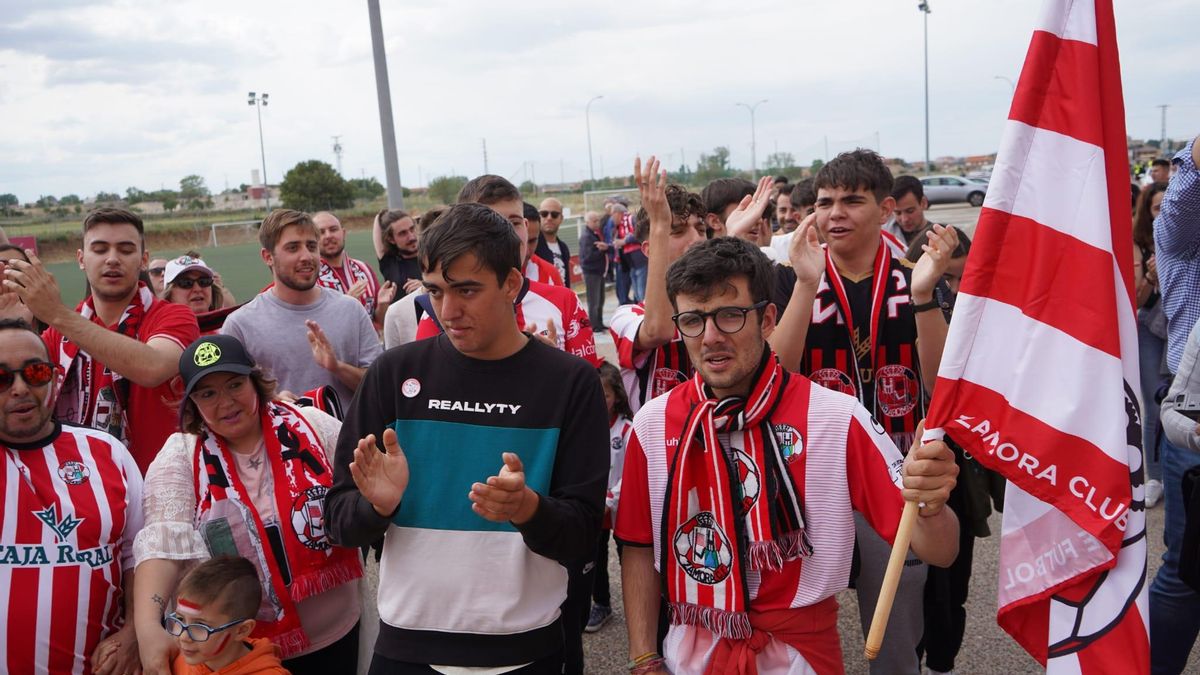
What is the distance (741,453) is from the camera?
8.11 ft

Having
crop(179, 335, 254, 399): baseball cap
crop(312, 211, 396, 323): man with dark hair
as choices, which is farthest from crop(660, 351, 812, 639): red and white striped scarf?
crop(312, 211, 396, 323): man with dark hair

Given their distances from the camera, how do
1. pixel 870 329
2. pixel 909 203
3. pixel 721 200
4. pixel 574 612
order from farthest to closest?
pixel 909 203, pixel 721 200, pixel 870 329, pixel 574 612

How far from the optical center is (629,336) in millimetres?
3873

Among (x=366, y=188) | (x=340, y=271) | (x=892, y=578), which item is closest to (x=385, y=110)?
(x=340, y=271)

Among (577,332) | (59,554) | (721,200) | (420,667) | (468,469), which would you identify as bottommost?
(420,667)

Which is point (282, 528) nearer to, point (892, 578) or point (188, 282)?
point (892, 578)

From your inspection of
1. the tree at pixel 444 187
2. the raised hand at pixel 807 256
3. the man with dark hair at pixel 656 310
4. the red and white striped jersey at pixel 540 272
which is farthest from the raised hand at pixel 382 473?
the tree at pixel 444 187

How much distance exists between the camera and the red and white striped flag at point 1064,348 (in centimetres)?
222

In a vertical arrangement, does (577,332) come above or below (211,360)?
below

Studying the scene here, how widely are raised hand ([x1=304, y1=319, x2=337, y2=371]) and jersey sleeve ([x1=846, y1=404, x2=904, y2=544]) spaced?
→ 8.07ft

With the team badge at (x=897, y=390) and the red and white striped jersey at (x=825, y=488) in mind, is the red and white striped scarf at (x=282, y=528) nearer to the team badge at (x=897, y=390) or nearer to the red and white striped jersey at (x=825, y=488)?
the red and white striped jersey at (x=825, y=488)

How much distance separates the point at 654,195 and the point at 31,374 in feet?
7.38

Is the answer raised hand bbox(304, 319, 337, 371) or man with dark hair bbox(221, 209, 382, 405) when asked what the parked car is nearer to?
man with dark hair bbox(221, 209, 382, 405)

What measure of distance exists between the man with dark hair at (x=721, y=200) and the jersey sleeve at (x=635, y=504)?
263 centimetres
